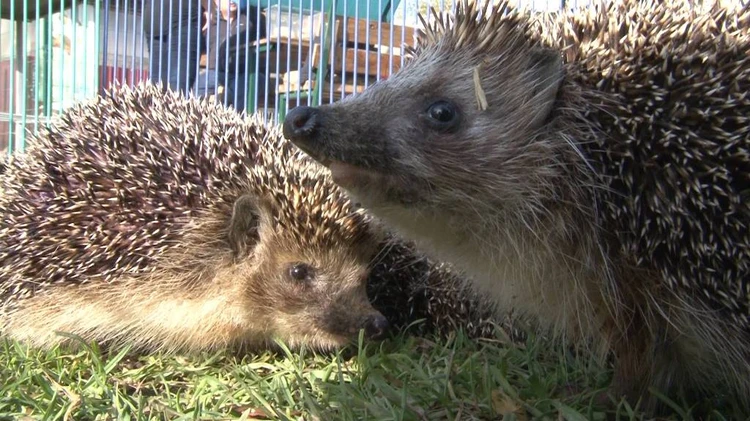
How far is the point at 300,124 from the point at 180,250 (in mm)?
1416

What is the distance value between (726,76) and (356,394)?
151cm

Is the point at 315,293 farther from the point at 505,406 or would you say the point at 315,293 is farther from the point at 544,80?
the point at 544,80

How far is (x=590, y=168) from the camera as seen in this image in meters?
2.27

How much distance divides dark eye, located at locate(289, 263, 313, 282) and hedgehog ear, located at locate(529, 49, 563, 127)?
4.47 feet

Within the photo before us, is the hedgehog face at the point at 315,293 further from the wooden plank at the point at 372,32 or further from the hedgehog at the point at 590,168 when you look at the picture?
the wooden plank at the point at 372,32

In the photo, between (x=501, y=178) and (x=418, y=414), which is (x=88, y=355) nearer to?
(x=418, y=414)

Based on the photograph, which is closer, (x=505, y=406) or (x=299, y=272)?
(x=505, y=406)

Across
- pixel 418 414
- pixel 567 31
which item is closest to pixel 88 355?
pixel 418 414

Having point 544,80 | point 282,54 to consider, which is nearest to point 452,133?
point 544,80

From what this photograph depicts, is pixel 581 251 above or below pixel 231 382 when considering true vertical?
above

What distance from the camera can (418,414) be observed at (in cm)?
236

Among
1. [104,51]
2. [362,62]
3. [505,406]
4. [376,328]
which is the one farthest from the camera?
[104,51]

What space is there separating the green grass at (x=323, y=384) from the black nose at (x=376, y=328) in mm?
72

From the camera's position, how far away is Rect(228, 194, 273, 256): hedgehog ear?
339 centimetres
